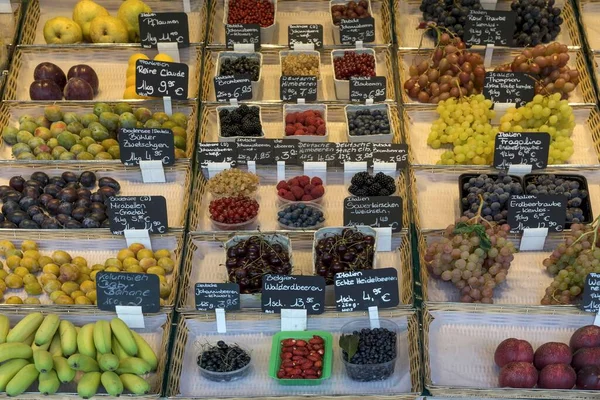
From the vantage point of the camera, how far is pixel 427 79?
374cm

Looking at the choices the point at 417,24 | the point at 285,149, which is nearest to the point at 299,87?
the point at 285,149

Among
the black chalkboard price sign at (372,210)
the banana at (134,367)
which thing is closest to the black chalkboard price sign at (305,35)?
the black chalkboard price sign at (372,210)

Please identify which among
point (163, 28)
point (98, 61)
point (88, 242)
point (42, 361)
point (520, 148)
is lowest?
point (42, 361)

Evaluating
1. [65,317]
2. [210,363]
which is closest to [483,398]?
[210,363]

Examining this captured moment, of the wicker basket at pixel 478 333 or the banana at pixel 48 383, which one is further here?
the wicker basket at pixel 478 333

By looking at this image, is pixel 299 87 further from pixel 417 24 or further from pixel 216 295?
pixel 216 295

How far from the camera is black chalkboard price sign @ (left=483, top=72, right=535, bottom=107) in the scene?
362cm

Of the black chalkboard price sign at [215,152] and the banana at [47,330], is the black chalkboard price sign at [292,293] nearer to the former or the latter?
the banana at [47,330]

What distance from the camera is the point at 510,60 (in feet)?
13.2

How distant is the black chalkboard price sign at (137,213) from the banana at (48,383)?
695 millimetres

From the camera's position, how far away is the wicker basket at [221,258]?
10.0 ft

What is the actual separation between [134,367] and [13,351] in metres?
0.41

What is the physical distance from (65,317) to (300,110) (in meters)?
1.49

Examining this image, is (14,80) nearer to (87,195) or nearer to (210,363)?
(87,195)
